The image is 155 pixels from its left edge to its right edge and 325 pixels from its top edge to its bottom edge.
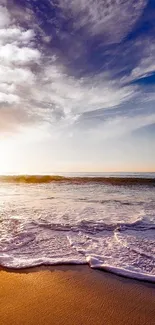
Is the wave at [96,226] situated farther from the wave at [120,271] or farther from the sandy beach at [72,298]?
the sandy beach at [72,298]

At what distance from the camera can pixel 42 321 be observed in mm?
2475

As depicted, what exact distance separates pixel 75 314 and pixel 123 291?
0.80 metres

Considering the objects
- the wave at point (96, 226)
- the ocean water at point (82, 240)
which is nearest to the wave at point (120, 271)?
the ocean water at point (82, 240)

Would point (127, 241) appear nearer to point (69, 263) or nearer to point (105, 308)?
point (69, 263)

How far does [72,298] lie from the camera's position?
9.64 feet

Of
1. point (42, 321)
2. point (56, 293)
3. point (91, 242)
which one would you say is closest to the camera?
point (42, 321)

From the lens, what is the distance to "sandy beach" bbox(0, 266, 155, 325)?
2.53 metres

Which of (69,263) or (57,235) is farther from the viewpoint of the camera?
(57,235)

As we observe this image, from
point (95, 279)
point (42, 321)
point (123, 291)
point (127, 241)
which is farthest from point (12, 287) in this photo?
point (127, 241)

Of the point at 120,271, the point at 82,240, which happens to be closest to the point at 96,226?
the point at 82,240

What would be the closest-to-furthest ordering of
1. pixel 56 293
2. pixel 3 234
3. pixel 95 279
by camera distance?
1. pixel 56 293
2. pixel 95 279
3. pixel 3 234

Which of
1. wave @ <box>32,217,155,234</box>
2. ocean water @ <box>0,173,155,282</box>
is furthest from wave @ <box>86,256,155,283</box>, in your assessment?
wave @ <box>32,217,155,234</box>

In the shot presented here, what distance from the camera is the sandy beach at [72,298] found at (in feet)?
8.29

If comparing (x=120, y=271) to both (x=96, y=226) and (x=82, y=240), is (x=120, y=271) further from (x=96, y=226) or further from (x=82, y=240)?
(x=96, y=226)
